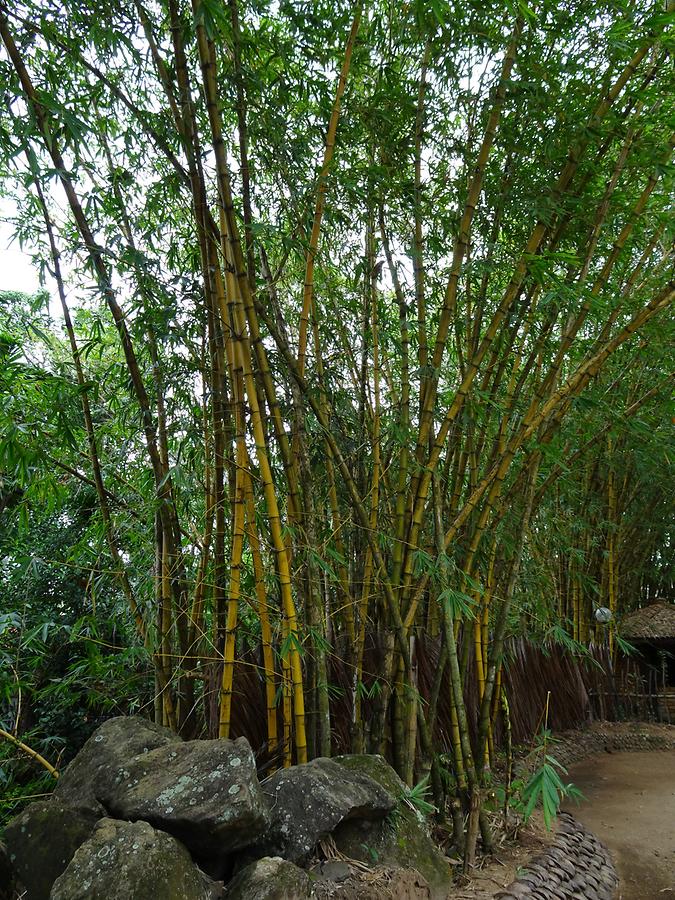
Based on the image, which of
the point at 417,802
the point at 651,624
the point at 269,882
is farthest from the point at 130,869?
the point at 651,624

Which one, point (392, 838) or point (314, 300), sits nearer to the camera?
point (392, 838)

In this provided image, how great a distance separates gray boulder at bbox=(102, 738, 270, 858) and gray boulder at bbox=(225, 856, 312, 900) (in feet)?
0.31

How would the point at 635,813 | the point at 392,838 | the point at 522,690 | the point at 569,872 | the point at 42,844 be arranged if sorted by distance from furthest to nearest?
1. the point at 522,690
2. the point at 635,813
3. the point at 569,872
4. the point at 392,838
5. the point at 42,844

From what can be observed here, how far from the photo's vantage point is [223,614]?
8.80 ft

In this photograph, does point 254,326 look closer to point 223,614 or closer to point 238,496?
point 238,496

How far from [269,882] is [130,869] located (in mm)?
352

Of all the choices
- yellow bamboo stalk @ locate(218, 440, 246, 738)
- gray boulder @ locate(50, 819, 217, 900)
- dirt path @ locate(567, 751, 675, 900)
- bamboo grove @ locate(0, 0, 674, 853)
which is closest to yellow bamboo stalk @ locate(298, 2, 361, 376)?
bamboo grove @ locate(0, 0, 674, 853)

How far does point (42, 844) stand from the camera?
6.03 feet

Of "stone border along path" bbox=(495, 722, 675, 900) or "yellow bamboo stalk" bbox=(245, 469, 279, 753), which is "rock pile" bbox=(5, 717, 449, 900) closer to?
"yellow bamboo stalk" bbox=(245, 469, 279, 753)

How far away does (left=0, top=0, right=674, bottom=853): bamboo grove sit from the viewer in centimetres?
237

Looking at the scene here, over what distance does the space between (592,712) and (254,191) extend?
18.6ft

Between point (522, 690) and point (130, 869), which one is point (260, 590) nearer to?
point (130, 869)

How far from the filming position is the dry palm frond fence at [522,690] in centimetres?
268

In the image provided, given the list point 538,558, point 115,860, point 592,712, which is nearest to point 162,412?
point 115,860
